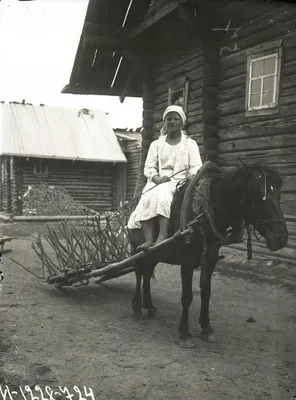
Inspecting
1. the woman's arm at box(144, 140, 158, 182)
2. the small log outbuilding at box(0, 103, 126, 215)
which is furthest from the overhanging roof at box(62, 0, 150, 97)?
the small log outbuilding at box(0, 103, 126, 215)

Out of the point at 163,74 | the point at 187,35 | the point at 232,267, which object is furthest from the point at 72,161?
the point at 232,267

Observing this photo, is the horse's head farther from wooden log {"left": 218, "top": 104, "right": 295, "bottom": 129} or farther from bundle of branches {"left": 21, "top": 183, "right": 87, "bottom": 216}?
bundle of branches {"left": 21, "top": 183, "right": 87, "bottom": 216}

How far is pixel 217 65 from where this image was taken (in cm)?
791

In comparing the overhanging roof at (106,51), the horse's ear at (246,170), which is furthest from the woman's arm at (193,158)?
the overhanging roof at (106,51)

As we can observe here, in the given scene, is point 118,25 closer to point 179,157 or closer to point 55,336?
point 179,157

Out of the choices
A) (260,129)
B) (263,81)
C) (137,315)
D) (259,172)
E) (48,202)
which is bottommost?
(137,315)

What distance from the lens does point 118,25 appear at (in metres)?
8.87

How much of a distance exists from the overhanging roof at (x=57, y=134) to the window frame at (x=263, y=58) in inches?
486

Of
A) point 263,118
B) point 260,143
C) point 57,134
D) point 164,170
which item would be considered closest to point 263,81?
point 263,118

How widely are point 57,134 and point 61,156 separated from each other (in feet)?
6.00

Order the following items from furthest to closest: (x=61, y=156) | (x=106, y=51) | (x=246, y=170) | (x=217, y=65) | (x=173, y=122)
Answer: (x=61, y=156) < (x=106, y=51) < (x=217, y=65) < (x=173, y=122) < (x=246, y=170)

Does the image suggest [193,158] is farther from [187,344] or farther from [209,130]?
[209,130]

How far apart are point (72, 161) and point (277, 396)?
56.9 feet

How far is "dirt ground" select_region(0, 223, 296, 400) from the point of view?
8.96 ft
